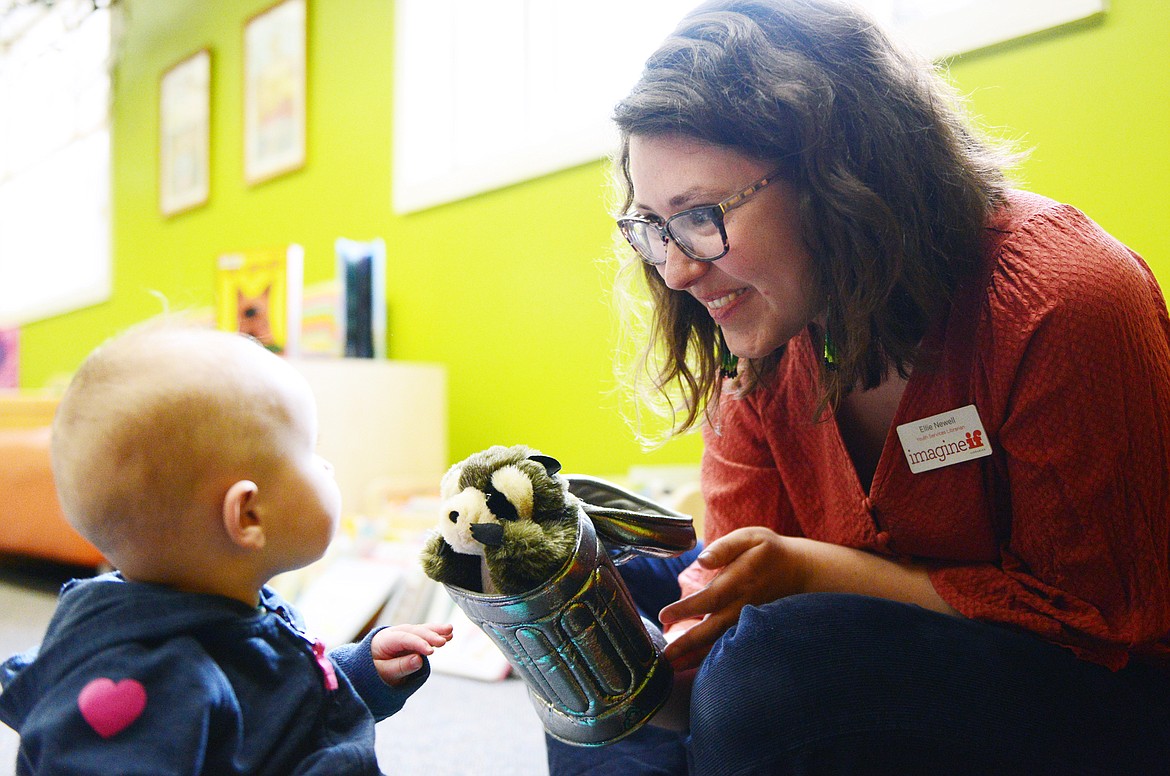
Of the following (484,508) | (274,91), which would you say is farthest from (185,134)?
(484,508)

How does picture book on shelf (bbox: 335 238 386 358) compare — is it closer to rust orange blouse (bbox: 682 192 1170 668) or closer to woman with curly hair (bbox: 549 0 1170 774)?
woman with curly hair (bbox: 549 0 1170 774)

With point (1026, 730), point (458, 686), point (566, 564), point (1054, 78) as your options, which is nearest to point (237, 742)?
point (566, 564)

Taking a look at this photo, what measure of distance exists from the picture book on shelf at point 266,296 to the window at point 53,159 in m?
2.23

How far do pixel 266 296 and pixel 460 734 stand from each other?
1.60 meters

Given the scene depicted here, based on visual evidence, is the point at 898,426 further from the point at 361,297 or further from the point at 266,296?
the point at 266,296

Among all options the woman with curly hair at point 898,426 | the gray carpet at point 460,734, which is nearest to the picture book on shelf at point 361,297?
the gray carpet at point 460,734

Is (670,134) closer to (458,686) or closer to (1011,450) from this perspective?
(1011,450)

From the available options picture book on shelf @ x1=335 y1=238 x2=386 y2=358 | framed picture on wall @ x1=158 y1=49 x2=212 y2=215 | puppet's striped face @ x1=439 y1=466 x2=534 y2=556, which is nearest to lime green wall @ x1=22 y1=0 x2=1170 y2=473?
framed picture on wall @ x1=158 y1=49 x2=212 y2=215

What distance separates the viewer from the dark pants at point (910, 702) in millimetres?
708

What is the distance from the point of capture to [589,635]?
2.46ft

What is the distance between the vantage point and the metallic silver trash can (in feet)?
2.35

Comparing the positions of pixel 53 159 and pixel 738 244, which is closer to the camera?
pixel 738 244

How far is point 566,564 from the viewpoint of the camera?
71cm

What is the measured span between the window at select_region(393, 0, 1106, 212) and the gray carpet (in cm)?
117
